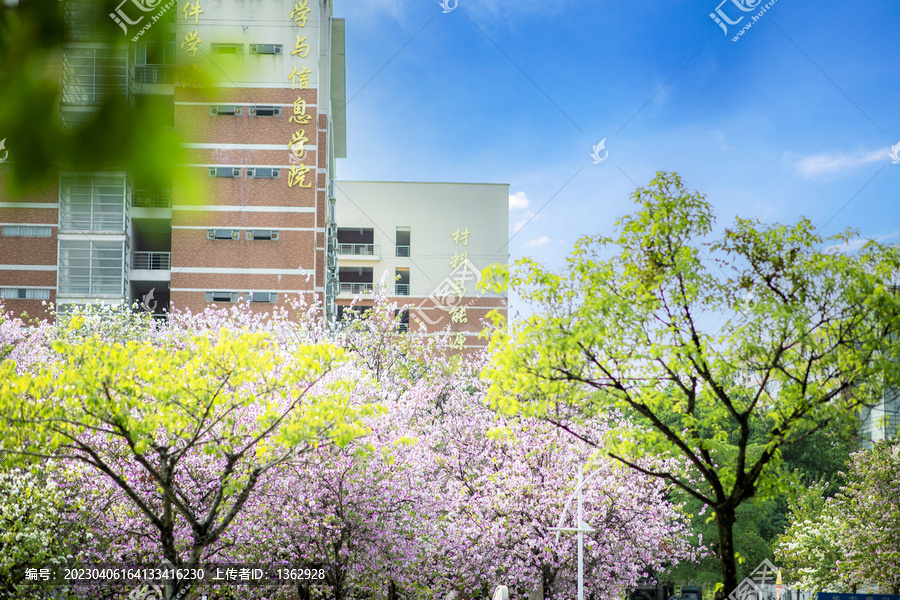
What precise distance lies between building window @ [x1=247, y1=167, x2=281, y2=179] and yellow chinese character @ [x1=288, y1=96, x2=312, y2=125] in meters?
2.67

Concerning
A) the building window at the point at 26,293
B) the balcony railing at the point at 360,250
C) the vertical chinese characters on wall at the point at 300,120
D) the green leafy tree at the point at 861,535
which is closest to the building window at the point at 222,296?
the vertical chinese characters on wall at the point at 300,120

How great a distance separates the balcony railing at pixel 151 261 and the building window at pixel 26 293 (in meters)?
4.13

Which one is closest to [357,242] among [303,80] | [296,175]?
[296,175]

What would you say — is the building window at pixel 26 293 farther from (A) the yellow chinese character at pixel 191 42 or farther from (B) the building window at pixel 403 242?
(A) the yellow chinese character at pixel 191 42

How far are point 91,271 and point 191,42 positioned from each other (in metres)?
41.8

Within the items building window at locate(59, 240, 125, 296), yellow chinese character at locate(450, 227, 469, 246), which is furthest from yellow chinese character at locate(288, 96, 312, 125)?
yellow chinese character at locate(450, 227, 469, 246)

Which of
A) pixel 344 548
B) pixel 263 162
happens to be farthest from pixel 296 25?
pixel 344 548

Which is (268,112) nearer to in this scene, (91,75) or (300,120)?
(300,120)

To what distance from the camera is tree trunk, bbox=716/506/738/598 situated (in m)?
11.2

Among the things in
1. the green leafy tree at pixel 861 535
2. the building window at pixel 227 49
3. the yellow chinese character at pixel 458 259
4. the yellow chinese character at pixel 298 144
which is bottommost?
the green leafy tree at pixel 861 535

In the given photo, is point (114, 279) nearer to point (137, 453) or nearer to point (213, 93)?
point (137, 453)

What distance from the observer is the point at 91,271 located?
40.1 meters

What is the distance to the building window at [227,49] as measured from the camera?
1544mm

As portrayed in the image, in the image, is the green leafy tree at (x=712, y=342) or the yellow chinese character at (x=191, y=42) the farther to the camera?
the green leafy tree at (x=712, y=342)
